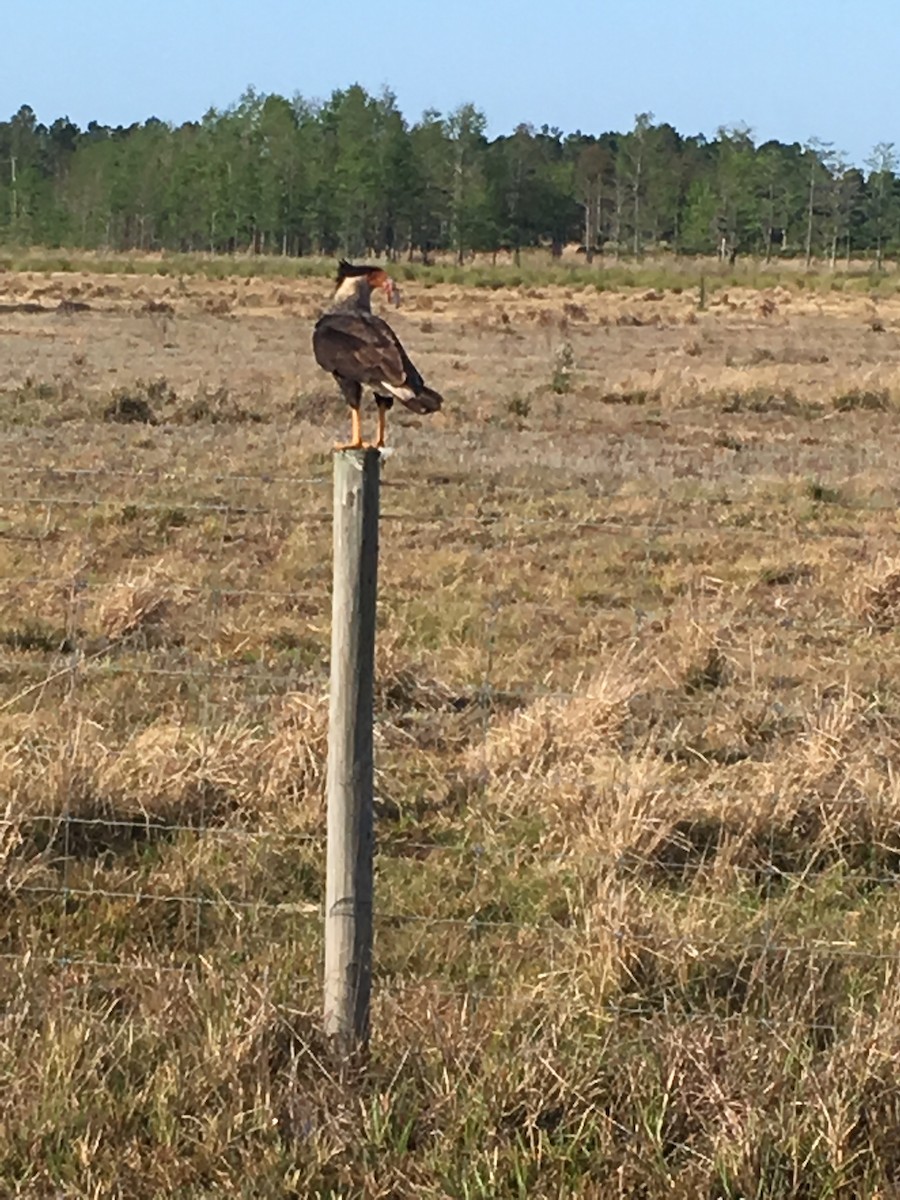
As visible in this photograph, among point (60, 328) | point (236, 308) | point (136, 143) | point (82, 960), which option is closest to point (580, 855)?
point (82, 960)

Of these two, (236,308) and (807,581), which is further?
(236,308)

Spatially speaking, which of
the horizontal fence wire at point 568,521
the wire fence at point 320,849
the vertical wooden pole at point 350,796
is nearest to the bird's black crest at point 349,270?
the vertical wooden pole at point 350,796

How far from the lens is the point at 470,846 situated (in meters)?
4.80

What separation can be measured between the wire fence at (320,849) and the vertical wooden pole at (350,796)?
39 cm

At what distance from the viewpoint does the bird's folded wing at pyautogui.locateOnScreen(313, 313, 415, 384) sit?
3.67 meters

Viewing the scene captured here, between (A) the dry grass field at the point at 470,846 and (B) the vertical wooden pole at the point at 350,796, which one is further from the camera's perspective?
(B) the vertical wooden pole at the point at 350,796

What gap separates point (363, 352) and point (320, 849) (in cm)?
162

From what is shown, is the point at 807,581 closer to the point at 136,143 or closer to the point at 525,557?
the point at 525,557

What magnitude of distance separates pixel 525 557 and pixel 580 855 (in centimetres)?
471

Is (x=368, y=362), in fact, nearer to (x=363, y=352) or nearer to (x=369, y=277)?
(x=363, y=352)

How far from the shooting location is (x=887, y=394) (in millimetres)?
17609

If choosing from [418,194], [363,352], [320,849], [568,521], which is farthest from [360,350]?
[418,194]

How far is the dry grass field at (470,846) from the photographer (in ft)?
9.91

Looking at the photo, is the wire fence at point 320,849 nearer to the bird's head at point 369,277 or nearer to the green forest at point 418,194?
the bird's head at point 369,277
